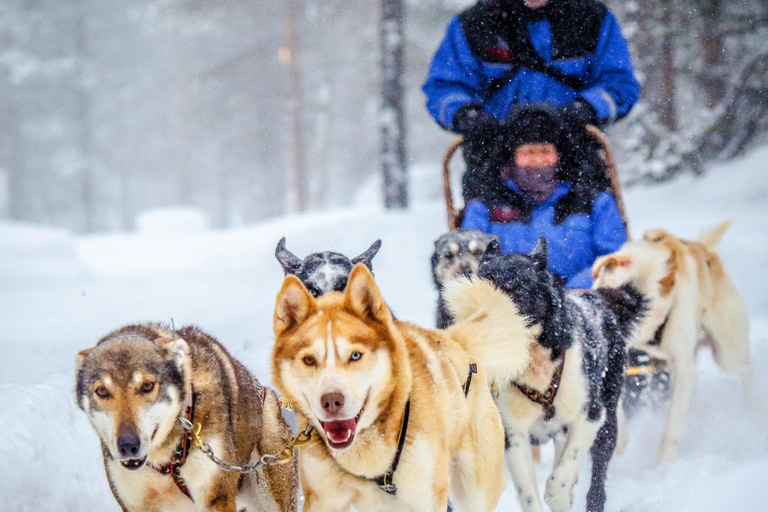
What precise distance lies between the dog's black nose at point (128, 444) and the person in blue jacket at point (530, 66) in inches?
121

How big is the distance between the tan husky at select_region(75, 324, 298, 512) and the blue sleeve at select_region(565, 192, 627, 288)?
247 centimetres

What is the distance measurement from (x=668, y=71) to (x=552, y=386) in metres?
10.9

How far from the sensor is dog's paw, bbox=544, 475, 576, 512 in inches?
132

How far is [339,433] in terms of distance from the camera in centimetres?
231

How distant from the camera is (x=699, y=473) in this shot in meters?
4.07

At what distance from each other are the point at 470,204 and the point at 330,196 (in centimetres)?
4168

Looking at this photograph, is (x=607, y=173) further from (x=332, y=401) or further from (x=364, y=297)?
(x=332, y=401)

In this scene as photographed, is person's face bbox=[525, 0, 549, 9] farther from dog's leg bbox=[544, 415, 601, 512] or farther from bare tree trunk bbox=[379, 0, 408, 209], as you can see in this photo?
bare tree trunk bbox=[379, 0, 408, 209]

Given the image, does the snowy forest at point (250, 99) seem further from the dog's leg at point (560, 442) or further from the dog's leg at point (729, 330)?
the dog's leg at point (560, 442)

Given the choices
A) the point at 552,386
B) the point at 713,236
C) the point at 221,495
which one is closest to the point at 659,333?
the point at 713,236

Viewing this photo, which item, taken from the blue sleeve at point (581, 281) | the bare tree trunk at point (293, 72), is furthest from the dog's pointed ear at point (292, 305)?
the bare tree trunk at point (293, 72)

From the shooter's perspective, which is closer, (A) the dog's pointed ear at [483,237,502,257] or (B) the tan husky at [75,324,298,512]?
(B) the tan husky at [75,324,298,512]

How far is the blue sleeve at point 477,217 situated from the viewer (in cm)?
466

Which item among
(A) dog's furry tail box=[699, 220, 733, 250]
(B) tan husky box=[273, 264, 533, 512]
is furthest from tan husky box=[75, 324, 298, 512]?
(A) dog's furry tail box=[699, 220, 733, 250]
